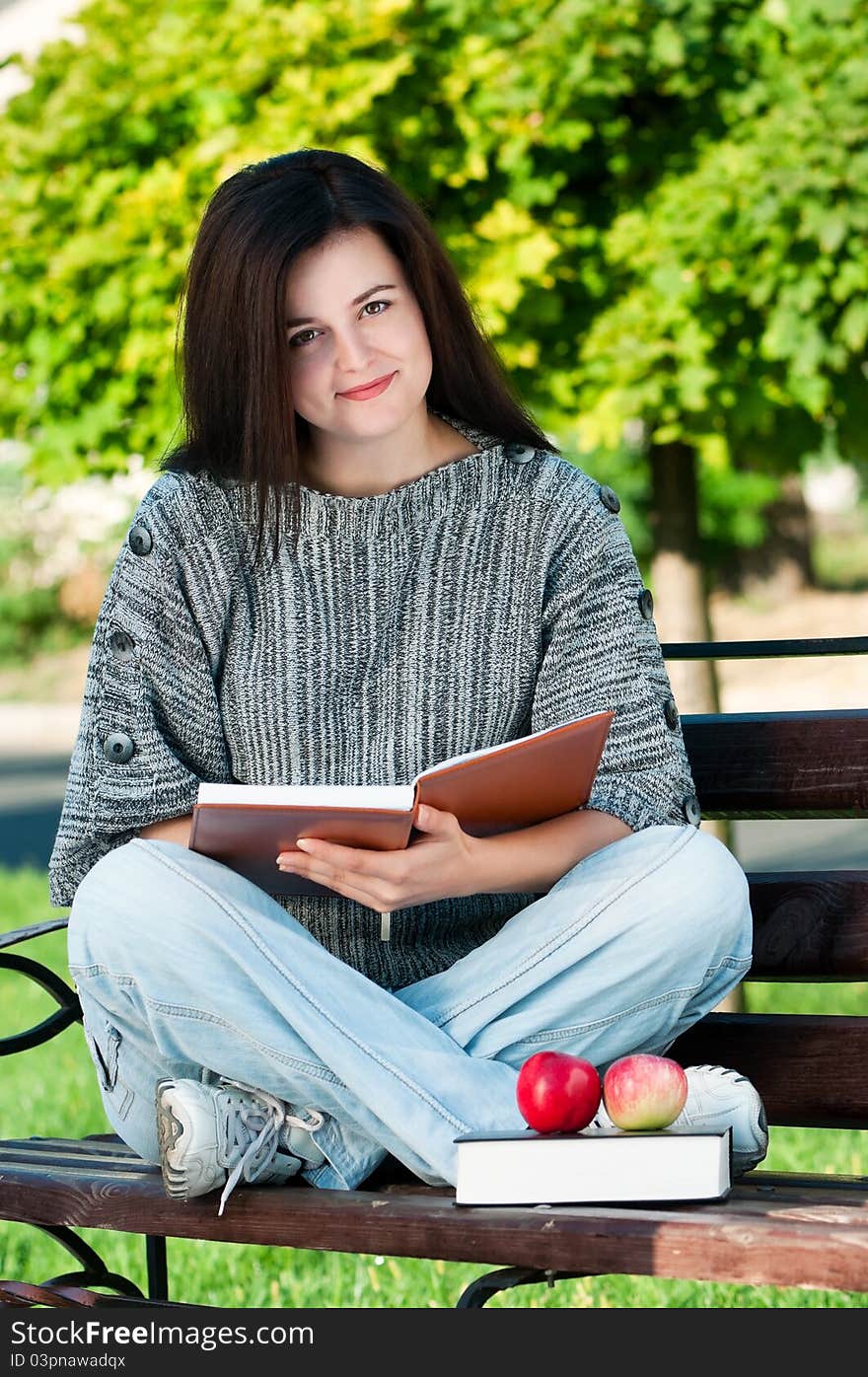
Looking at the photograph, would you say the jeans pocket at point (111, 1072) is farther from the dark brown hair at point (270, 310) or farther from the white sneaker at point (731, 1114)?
the dark brown hair at point (270, 310)

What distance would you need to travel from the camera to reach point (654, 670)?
264 centimetres

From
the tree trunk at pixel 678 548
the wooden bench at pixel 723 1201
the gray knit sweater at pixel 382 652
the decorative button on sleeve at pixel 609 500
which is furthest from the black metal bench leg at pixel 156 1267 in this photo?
the tree trunk at pixel 678 548

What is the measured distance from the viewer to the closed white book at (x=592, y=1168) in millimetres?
2039

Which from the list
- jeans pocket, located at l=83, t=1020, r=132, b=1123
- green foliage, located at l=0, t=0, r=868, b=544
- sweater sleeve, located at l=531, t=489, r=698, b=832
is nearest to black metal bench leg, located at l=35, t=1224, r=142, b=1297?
jeans pocket, located at l=83, t=1020, r=132, b=1123

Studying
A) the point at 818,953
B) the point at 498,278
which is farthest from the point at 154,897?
the point at 498,278

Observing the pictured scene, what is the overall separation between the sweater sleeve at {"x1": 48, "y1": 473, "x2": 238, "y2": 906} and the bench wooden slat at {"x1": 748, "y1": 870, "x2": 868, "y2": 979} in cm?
82

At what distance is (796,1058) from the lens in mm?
2750

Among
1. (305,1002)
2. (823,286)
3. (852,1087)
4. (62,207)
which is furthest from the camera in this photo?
(62,207)

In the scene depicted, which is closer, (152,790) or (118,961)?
(118,961)

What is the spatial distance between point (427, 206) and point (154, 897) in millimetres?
2812

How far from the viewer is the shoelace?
2189 mm

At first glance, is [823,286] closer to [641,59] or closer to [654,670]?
[641,59]

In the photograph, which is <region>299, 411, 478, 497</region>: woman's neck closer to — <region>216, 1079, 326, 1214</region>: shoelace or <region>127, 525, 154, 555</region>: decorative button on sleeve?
<region>127, 525, 154, 555</region>: decorative button on sleeve

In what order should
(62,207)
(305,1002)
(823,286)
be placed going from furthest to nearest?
(62,207) < (823,286) < (305,1002)
